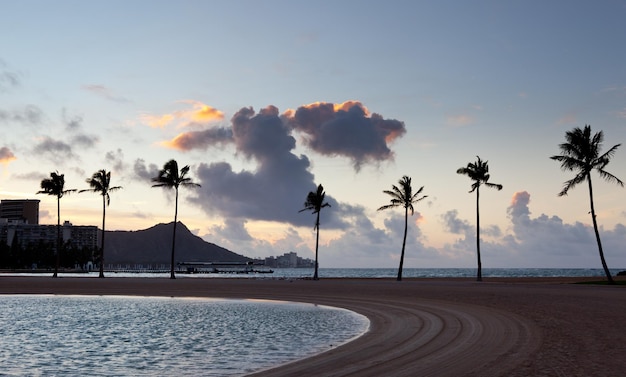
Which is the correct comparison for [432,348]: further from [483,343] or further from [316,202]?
[316,202]

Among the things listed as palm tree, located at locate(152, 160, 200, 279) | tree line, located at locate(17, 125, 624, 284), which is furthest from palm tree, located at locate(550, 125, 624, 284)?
palm tree, located at locate(152, 160, 200, 279)

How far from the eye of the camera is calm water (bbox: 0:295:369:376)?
53.0 ft

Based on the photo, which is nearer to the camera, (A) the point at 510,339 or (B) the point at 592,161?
(A) the point at 510,339

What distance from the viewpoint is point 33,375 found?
48.5ft

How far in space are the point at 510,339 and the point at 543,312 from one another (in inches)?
402

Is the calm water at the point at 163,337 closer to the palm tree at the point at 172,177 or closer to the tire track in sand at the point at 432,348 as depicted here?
the tire track in sand at the point at 432,348

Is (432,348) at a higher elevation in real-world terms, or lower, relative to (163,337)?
higher

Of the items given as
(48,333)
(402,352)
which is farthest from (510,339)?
(48,333)

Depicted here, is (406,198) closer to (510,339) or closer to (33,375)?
(510,339)

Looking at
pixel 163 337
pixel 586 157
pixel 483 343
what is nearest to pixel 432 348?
pixel 483 343

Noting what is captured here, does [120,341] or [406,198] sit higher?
[406,198]

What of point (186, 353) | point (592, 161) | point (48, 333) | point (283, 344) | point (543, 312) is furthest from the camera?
point (592, 161)

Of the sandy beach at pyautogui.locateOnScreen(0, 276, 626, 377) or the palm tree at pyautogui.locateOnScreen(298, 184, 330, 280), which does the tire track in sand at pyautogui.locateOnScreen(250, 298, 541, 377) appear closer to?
the sandy beach at pyautogui.locateOnScreen(0, 276, 626, 377)

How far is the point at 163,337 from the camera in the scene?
22500 millimetres
